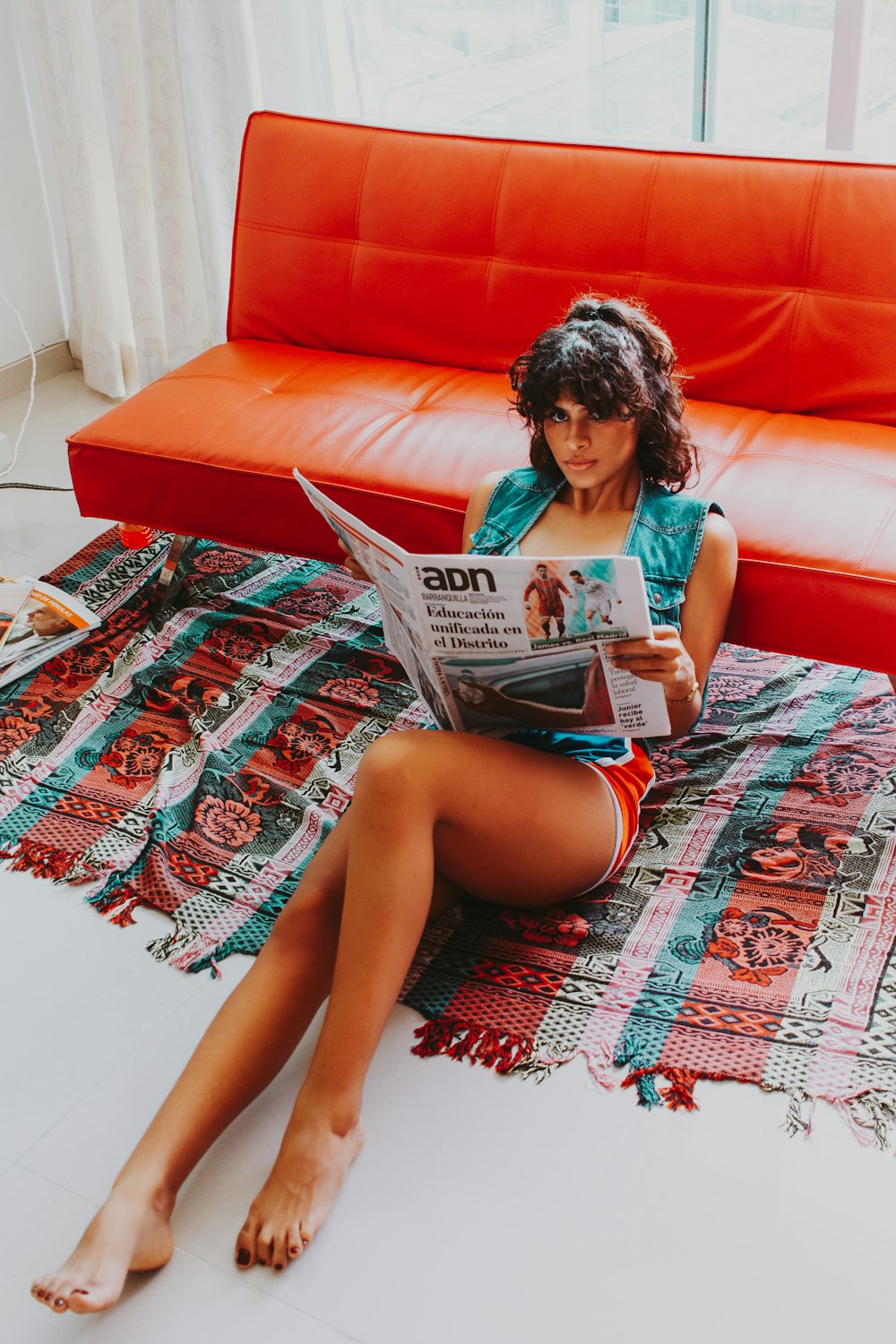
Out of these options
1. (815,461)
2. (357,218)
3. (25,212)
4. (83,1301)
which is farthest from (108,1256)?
(25,212)

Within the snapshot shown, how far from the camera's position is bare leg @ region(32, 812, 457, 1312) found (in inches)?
49.3

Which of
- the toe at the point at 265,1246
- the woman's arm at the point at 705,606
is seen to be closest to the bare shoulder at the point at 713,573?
the woman's arm at the point at 705,606

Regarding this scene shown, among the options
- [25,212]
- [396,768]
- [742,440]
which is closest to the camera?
[396,768]

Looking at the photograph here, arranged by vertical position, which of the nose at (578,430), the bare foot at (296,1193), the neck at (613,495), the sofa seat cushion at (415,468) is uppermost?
the nose at (578,430)

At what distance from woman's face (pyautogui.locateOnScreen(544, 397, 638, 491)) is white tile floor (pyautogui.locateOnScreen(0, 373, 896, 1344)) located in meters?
0.70

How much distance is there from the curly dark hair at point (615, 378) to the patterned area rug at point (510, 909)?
51cm

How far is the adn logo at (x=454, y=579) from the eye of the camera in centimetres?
137

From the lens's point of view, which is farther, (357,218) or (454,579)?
(357,218)

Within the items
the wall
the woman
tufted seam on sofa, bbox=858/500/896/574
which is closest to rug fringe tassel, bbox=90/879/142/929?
the woman

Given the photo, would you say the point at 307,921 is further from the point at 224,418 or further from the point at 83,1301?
the point at 224,418

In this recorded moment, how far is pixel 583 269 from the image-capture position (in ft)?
7.58

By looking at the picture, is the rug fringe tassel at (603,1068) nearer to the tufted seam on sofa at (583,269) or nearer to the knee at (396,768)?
the knee at (396,768)

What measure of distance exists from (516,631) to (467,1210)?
609 mm

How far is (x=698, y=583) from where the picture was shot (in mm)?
1674
